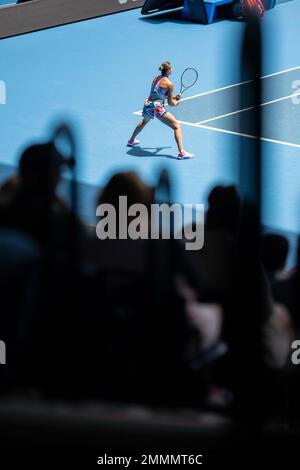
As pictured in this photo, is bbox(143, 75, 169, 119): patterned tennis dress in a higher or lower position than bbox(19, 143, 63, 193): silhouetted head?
higher

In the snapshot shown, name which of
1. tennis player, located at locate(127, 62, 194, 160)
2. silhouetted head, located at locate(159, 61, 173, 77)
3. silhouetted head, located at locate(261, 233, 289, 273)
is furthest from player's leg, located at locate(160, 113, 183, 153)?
silhouetted head, located at locate(261, 233, 289, 273)

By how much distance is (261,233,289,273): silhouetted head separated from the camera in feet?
12.2

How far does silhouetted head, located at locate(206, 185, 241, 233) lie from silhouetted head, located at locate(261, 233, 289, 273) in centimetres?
14

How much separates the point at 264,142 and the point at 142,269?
647 mm

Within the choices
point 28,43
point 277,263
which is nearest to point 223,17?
point 28,43

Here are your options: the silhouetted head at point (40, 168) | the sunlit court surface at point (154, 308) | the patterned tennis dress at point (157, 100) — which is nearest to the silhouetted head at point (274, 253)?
the sunlit court surface at point (154, 308)

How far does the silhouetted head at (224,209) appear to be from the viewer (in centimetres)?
375

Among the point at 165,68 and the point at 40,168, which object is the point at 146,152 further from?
the point at 40,168

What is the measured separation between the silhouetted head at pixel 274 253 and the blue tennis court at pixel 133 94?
4792mm

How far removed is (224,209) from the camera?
388 cm

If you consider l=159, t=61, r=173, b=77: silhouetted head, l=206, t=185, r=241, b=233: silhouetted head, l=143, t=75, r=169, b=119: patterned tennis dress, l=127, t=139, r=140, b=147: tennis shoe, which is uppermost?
l=159, t=61, r=173, b=77: silhouetted head

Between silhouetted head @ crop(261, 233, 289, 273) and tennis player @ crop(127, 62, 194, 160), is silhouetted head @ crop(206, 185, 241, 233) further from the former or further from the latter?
tennis player @ crop(127, 62, 194, 160)

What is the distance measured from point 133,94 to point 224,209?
33.9 ft

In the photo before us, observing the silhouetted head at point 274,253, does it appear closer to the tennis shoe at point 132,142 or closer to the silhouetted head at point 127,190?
the silhouetted head at point 127,190
